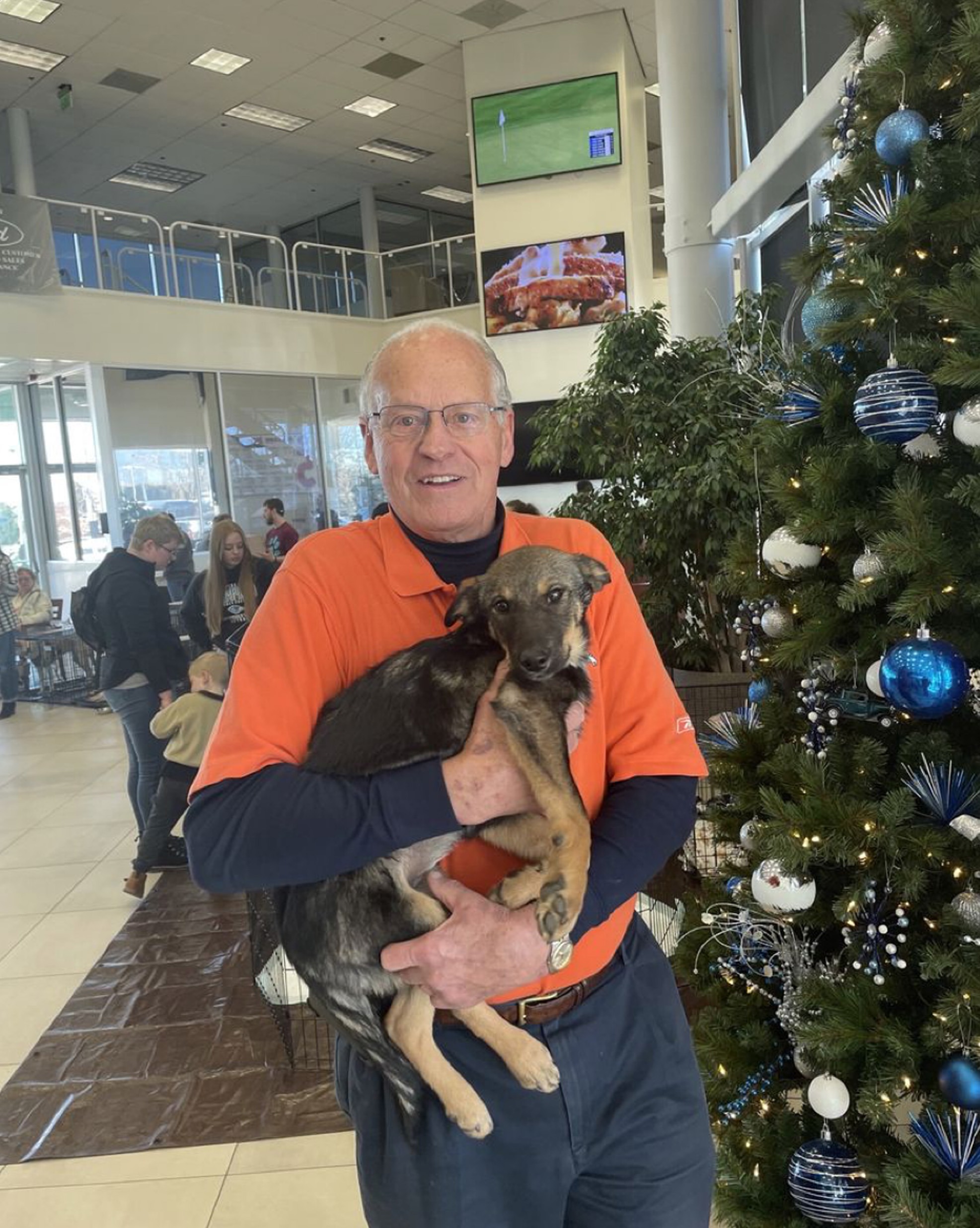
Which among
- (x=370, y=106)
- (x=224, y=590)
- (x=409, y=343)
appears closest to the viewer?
(x=409, y=343)

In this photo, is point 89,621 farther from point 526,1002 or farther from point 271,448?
point 271,448

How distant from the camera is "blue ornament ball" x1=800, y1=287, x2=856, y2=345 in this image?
2.03 meters

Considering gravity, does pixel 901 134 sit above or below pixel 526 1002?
above

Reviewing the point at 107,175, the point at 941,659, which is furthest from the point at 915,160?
the point at 107,175

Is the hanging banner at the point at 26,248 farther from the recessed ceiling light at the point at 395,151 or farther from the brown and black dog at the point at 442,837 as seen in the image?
the brown and black dog at the point at 442,837

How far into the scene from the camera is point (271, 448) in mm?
14094

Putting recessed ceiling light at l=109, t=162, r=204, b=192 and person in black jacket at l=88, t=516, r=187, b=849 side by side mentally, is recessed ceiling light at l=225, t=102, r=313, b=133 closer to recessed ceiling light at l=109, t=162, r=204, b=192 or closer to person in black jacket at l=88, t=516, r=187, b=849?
recessed ceiling light at l=109, t=162, r=204, b=192

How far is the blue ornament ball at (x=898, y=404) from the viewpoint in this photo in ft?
6.01

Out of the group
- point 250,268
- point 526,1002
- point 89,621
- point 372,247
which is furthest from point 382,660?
point 372,247

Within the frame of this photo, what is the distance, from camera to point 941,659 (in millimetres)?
1784

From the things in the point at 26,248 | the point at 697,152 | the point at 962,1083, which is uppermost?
the point at 26,248

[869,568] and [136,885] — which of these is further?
[136,885]

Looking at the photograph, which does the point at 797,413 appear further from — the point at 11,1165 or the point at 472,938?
the point at 11,1165

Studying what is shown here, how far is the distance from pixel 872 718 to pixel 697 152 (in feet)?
22.5
